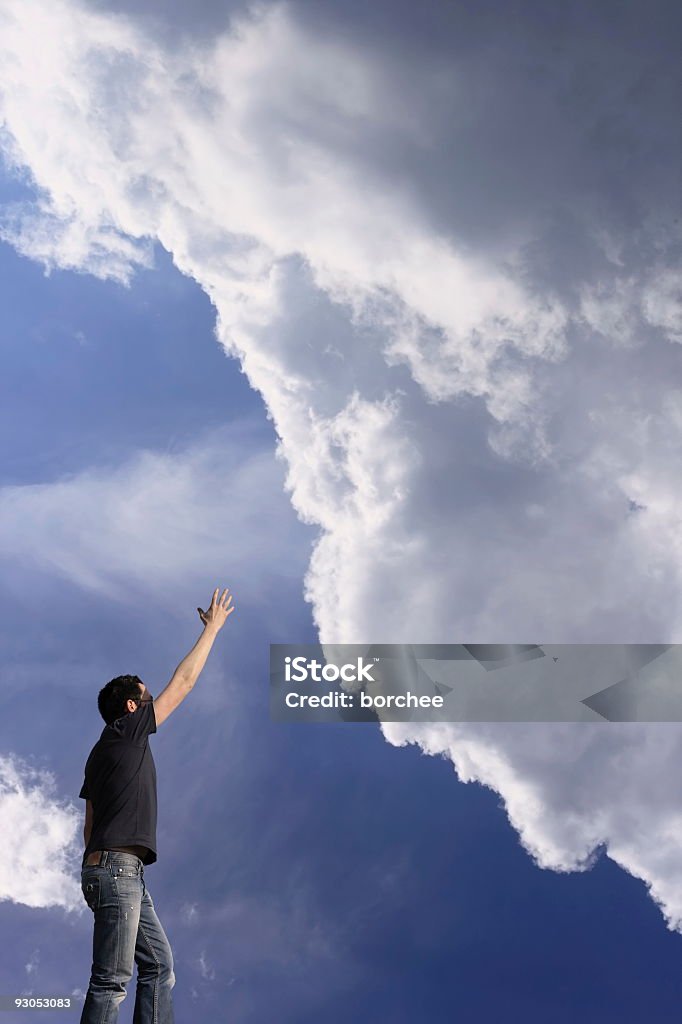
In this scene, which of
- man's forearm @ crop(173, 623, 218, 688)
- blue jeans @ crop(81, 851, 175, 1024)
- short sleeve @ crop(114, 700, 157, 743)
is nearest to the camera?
blue jeans @ crop(81, 851, 175, 1024)

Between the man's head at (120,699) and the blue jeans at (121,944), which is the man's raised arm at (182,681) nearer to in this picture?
the man's head at (120,699)

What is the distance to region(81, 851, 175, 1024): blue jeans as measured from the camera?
9.45 feet

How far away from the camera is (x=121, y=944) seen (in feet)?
9.46

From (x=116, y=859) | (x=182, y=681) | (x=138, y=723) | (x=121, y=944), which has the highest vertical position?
→ (x=182, y=681)

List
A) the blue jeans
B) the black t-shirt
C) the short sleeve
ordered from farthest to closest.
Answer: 1. the short sleeve
2. the black t-shirt
3. the blue jeans

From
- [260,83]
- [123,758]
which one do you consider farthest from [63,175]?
[123,758]

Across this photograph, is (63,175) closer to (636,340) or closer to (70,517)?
(70,517)

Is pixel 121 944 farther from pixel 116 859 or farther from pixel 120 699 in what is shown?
pixel 120 699

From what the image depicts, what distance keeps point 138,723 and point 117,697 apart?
0.41ft

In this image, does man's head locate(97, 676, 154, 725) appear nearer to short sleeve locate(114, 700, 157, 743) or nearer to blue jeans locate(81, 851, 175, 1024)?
short sleeve locate(114, 700, 157, 743)

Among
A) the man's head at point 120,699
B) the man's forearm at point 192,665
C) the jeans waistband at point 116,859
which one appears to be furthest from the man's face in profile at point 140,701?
the jeans waistband at point 116,859

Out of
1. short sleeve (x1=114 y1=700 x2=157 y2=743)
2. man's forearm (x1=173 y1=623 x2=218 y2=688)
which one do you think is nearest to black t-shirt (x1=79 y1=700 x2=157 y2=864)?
short sleeve (x1=114 y1=700 x2=157 y2=743)

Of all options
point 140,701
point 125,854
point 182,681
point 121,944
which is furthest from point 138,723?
point 121,944

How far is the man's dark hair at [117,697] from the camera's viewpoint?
325 centimetres
